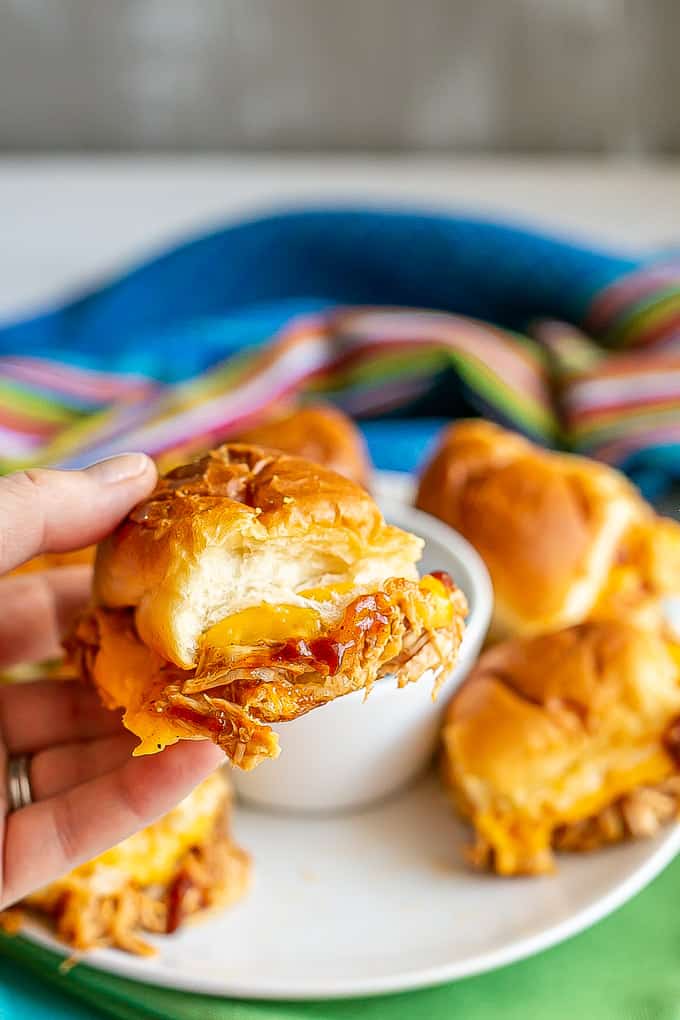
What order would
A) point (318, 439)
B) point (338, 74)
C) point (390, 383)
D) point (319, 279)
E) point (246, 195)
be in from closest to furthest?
point (318, 439) → point (390, 383) → point (319, 279) → point (246, 195) → point (338, 74)

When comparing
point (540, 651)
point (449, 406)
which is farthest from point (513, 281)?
point (540, 651)

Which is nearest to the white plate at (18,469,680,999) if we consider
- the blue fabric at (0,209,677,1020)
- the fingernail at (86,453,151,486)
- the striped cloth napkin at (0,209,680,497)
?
the fingernail at (86,453,151,486)

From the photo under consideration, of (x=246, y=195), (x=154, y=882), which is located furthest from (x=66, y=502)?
(x=246, y=195)

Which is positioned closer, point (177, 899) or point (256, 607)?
point (256, 607)

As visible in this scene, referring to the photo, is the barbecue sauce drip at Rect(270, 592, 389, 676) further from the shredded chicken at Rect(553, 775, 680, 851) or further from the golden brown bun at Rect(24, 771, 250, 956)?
the shredded chicken at Rect(553, 775, 680, 851)

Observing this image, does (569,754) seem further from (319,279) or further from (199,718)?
(319,279)

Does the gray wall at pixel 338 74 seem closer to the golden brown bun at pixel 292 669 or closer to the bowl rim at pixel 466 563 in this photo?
the bowl rim at pixel 466 563

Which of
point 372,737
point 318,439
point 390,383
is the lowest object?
point 390,383

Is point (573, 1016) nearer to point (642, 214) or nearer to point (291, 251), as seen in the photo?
point (291, 251)
